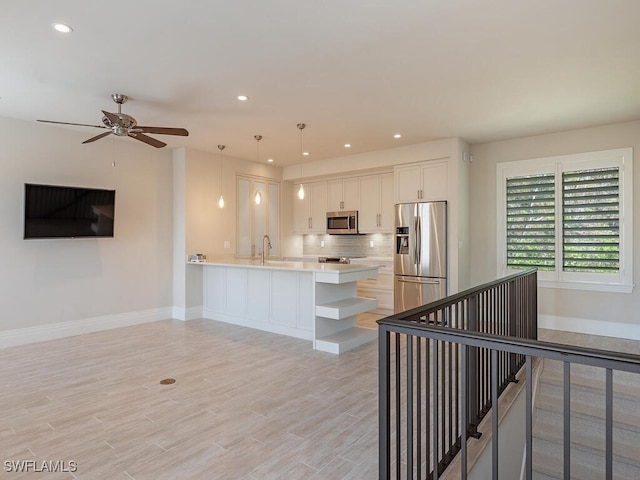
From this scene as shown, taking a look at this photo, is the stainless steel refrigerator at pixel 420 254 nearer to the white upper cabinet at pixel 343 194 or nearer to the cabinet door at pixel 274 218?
the white upper cabinet at pixel 343 194

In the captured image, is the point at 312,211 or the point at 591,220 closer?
the point at 591,220

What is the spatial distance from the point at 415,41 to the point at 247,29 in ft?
4.18

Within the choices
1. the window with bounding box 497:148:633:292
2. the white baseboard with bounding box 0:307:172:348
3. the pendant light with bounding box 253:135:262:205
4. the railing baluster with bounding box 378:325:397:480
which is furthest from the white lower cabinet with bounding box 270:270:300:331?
the railing baluster with bounding box 378:325:397:480

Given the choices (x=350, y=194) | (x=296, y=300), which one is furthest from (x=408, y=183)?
(x=296, y=300)

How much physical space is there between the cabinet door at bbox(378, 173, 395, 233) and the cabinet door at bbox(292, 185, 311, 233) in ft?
5.64

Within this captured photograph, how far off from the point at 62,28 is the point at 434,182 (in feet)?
15.9

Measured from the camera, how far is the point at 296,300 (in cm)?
506

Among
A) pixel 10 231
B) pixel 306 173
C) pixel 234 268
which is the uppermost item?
pixel 306 173

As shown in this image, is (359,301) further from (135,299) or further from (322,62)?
(135,299)

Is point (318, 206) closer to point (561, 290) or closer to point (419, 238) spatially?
point (419, 238)

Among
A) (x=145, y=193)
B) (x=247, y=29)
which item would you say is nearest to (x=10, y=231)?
(x=145, y=193)

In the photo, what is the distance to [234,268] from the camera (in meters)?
5.93

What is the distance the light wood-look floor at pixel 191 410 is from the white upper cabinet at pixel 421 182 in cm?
265

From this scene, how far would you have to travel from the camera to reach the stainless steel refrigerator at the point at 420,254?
569 centimetres
